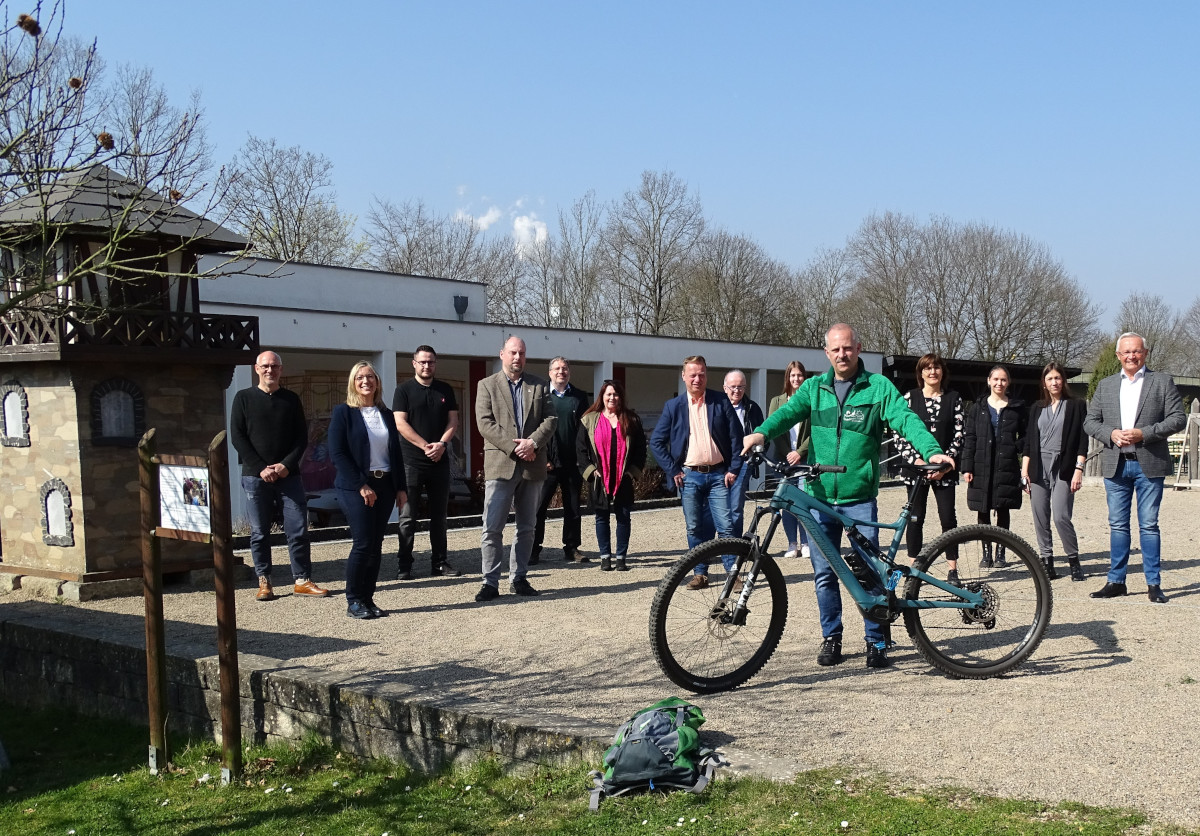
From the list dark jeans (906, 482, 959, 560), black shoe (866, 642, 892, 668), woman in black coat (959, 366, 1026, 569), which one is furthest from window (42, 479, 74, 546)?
woman in black coat (959, 366, 1026, 569)

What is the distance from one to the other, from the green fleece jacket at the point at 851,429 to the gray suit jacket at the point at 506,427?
3.02 metres

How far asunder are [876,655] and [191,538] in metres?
3.79

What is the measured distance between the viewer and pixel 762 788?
173 inches

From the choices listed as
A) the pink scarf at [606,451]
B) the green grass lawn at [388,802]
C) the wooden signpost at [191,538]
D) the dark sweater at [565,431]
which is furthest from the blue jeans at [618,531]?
the wooden signpost at [191,538]

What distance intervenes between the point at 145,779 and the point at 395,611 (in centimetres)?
257

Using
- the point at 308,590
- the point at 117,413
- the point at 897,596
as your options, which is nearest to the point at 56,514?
the point at 117,413

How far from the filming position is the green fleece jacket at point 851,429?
6391mm

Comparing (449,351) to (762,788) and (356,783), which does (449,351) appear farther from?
(762,788)

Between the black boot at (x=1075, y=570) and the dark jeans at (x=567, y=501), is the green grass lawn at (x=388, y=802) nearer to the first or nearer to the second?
the dark jeans at (x=567, y=501)

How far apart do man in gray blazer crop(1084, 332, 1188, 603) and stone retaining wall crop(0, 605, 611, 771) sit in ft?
17.2

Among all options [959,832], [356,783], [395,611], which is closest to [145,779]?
[356,783]

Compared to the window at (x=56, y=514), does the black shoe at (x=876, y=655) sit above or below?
below

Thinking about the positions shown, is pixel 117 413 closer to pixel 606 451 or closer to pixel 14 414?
pixel 14 414

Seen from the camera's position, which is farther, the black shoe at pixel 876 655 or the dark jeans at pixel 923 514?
the dark jeans at pixel 923 514
